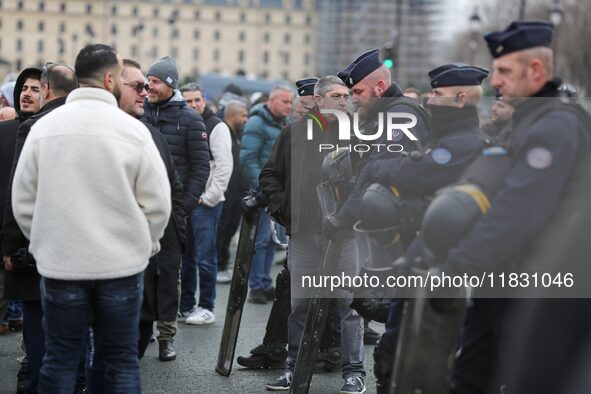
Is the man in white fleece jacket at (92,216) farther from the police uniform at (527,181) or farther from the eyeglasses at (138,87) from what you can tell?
the police uniform at (527,181)

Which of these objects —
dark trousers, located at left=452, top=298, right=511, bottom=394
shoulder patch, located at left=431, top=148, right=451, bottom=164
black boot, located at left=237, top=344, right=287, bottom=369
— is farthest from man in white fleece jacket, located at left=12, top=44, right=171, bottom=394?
black boot, located at left=237, top=344, right=287, bottom=369

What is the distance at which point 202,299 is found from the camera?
29.7 feet

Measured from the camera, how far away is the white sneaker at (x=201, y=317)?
891 cm

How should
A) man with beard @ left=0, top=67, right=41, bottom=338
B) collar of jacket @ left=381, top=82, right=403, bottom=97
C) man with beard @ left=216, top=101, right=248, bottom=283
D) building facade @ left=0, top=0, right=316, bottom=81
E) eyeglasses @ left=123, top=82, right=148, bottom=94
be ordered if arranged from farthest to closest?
building facade @ left=0, top=0, right=316, bottom=81
man with beard @ left=216, top=101, right=248, bottom=283
man with beard @ left=0, top=67, right=41, bottom=338
eyeglasses @ left=123, top=82, right=148, bottom=94
collar of jacket @ left=381, top=82, right=403, bottom=97

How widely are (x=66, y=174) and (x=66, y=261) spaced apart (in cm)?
39

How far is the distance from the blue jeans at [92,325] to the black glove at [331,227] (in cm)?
128

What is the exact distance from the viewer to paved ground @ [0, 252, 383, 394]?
6773 mm

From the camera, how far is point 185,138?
25.2ft

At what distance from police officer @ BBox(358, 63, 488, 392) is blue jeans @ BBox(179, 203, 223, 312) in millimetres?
4008

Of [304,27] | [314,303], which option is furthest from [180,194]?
[304,27]

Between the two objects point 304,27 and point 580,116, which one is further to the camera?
point 304,27

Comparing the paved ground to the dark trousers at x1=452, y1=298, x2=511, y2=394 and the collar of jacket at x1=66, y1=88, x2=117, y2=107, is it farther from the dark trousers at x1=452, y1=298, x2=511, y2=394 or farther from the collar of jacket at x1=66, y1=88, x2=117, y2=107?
the collar of jacket at x1=66, y1=88, x2=117, y2=107

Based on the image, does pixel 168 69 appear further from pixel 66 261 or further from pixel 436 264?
pixel 436 264

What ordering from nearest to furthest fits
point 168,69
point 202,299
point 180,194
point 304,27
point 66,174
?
point 66,174 → point 180,194 → point 168,69 → point 202,299 → point 304,27
